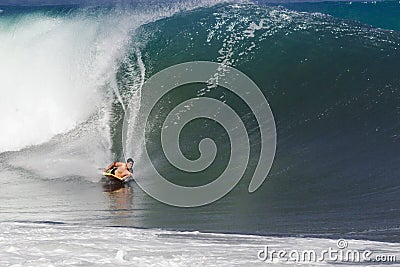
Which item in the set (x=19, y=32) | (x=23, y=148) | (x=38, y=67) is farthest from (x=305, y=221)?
(x=19, y=32)

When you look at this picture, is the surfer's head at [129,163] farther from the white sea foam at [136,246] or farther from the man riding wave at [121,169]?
the white sea foam at [136,246]

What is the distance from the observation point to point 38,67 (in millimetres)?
17078

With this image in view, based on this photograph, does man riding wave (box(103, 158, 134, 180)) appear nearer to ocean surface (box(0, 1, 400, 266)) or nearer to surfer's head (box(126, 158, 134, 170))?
surfer's head (box(126, 158, 134, 170))

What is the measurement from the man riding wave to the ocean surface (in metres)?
0.30

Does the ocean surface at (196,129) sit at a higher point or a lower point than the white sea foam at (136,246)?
higher

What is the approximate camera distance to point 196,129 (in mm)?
13586

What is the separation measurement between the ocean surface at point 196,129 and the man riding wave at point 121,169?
297 millimetres

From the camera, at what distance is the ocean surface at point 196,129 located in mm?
7820

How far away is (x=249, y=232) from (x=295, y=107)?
6.74m

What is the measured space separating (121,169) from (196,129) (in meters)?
2.85

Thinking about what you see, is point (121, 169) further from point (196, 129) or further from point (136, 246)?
point (136, 246)

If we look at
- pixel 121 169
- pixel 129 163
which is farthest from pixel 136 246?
pixel 129 163

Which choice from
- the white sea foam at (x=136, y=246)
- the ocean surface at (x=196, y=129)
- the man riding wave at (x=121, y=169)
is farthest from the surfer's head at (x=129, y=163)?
the white sea foam at (x=136, y=246)

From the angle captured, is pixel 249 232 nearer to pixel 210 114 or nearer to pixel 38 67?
pixel 210 114
